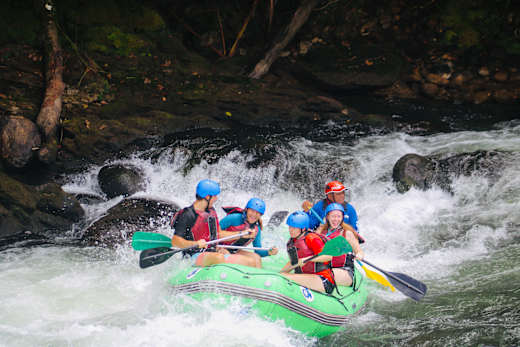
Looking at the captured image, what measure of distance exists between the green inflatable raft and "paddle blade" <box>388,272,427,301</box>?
0.54 metres

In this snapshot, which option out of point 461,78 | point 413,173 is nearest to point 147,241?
point 413,173

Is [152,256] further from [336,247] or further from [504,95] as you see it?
[504,95]

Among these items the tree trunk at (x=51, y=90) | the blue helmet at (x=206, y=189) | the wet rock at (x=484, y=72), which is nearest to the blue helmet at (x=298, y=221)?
the blue helmet at (x=206, y=189)

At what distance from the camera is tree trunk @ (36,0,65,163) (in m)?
7.35

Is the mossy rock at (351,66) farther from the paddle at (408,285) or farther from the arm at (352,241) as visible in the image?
the paddle at (408,285)

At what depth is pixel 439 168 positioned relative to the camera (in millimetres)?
7344

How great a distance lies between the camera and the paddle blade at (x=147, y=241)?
446 centimetres

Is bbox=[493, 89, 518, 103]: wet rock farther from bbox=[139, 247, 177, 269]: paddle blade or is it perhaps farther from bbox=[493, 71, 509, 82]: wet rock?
bbox=[139, 247, 177, 269]: paddle blade

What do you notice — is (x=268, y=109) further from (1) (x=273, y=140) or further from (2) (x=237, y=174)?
(2) (x=237, y=174)

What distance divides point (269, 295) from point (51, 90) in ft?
19.3

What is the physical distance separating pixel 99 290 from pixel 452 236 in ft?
14.4

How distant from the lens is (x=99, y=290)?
4.95 meters

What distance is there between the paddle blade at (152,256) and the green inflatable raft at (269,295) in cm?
23

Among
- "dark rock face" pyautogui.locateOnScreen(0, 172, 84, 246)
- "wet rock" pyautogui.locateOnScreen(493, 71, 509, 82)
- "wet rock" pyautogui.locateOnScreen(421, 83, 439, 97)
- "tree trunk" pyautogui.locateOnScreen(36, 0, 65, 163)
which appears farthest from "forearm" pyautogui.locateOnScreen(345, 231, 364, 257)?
"wet rock" pyautogui.locateOnScreen(493, 71, 509, 82)
